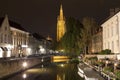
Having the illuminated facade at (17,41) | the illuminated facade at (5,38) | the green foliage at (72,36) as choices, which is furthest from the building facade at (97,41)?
the illuminated facade at (5,38)

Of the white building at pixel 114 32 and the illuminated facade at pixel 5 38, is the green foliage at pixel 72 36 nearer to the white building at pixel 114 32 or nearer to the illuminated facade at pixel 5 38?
the illuminated facade at pixel 5 38

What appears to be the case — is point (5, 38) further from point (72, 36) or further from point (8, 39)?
point (72, 36)

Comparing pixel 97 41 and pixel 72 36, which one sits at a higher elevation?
pixel 72 36

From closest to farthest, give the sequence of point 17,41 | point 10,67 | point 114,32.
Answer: point 10,67, point 114,32, point 17,41

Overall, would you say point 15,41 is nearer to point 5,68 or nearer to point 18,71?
point 18,71

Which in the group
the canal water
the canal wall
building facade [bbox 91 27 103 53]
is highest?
building facade [bbox 91 27 103 53]

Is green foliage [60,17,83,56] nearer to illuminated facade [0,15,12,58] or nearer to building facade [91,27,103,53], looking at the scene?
building facade [91,27,103,53]

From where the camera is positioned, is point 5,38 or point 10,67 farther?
point 5,38

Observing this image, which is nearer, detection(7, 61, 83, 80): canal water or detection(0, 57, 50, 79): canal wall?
detection(0, 57, 50, 79): canal wall

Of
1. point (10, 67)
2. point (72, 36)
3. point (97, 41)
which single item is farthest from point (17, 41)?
point (10, 67)

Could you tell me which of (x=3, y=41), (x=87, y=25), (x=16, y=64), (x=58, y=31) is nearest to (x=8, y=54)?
(x=3, y=41)

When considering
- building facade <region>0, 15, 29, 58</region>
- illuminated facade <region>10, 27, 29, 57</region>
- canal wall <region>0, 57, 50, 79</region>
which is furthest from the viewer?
illuminated facade <region>10, 27, 29, 57</region>

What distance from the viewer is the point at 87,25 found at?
6581cm

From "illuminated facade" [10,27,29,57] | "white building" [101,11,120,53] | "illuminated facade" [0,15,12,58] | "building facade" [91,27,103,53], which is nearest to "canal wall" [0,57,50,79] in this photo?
"illuminated facade" [0,15,12,58]
